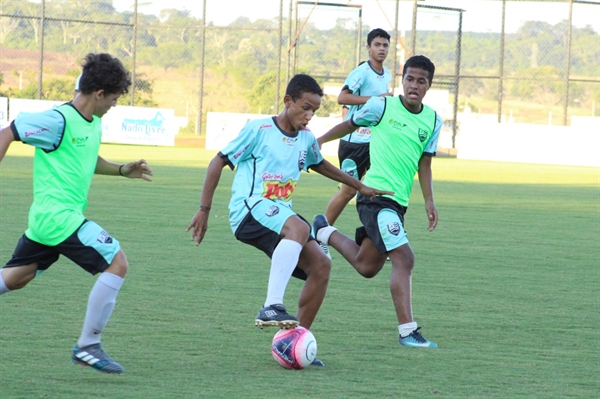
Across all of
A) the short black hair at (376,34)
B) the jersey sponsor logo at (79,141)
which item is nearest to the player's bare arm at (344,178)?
the jersey sponsor logo at (79,141)

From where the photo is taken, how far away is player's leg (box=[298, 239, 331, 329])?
5.48 metres

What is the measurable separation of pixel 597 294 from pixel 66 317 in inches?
166

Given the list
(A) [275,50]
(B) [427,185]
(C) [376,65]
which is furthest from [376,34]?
(A) [275,50]

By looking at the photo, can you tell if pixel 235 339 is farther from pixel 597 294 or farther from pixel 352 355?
pixel 597 294

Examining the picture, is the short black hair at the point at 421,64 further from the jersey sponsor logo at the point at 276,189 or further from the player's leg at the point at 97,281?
the player's leg at the point at 97,281

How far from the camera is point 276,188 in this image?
218 inches

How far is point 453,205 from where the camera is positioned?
52.1ft

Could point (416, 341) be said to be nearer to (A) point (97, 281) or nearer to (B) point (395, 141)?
(B) point (395, 141)

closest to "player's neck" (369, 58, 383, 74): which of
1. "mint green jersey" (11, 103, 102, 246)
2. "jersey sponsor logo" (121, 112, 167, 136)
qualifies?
"mint green jersey" (11, 103, 102, 246)

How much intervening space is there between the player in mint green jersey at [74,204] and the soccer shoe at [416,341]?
1817 millimetres

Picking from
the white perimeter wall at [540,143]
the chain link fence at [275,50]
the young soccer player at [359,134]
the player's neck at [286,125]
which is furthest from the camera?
the chain link fence at [275,50]

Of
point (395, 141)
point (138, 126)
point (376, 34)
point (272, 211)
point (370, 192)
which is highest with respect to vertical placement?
point (376, 34)

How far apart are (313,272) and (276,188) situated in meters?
0.51

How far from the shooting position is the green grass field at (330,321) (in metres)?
4.81
